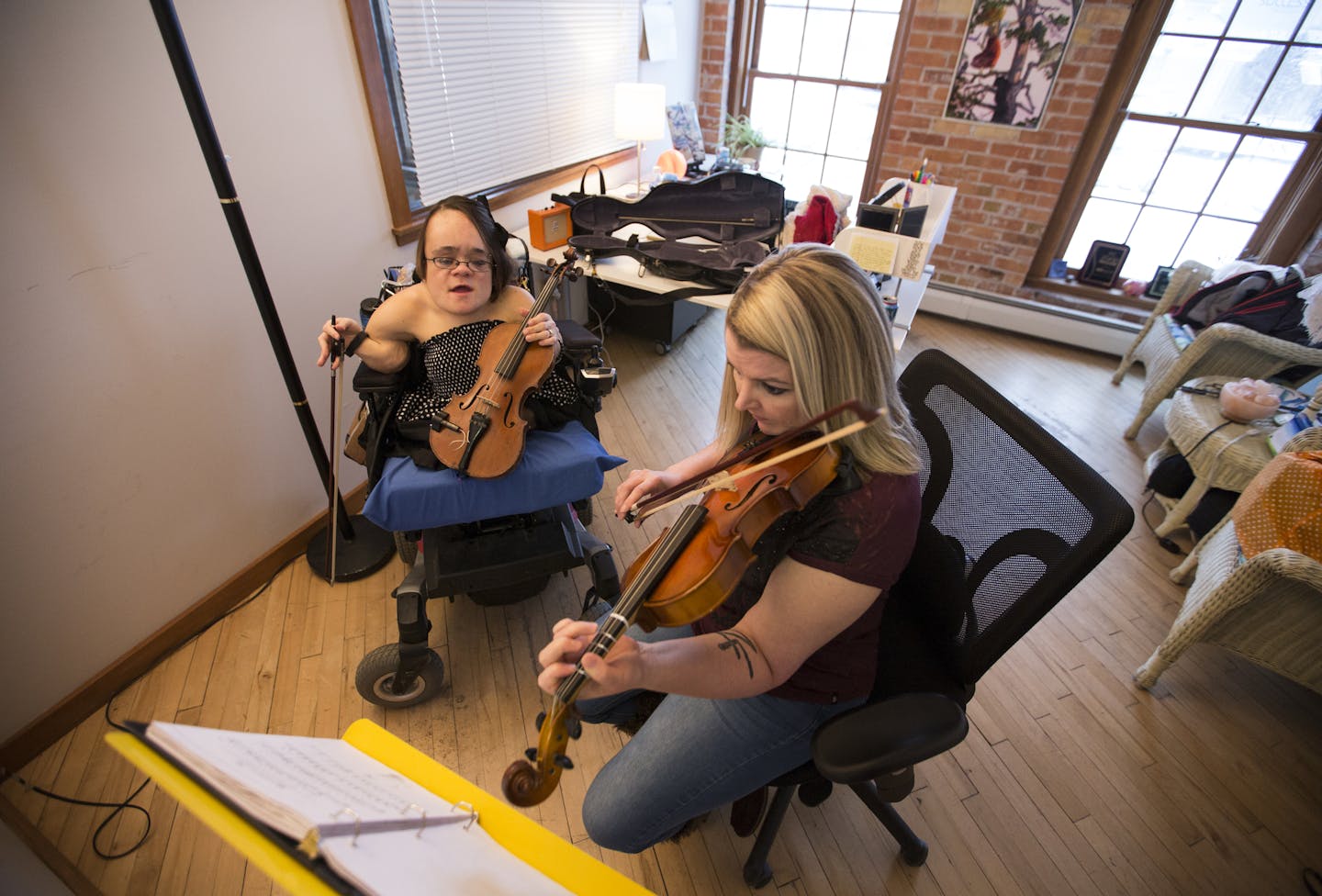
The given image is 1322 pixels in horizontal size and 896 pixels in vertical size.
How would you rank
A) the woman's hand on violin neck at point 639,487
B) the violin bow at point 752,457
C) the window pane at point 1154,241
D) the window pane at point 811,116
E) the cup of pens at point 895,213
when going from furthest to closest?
1. the window pane at point 811,116
2. the window pane at point 1154,241
3. the cup of pens at point 895,213
4. the woman's hand on violin neck at point 639,487
5. the violin bow at point 752,457

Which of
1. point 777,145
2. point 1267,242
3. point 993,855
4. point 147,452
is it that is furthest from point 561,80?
point 1267,242

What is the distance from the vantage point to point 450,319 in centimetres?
161

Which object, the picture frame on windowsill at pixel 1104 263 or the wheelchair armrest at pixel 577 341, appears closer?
the wheelchair armrest at pixel 577 341

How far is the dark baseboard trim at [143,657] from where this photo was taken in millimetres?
1518

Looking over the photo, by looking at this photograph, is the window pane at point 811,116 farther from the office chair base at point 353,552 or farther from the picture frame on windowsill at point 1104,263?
the office chair base at point 353,552

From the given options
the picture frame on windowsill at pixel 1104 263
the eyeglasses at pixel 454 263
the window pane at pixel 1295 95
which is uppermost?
the window pane at pixel 1295 95

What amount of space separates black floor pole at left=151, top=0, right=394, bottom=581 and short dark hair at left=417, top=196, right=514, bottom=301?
407mm

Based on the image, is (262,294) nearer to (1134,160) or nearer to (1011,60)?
(1011,60)

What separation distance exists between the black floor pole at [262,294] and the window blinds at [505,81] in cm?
91

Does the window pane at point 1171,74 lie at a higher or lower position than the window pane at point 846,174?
higher

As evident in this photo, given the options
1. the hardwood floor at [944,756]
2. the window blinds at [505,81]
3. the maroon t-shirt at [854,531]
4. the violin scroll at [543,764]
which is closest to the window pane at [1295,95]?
the hardwood floor at [944,756]

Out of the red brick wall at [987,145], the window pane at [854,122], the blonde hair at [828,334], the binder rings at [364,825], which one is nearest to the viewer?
the binder rings at [364,825]

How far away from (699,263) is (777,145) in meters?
2.34

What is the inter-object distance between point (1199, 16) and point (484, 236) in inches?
152
